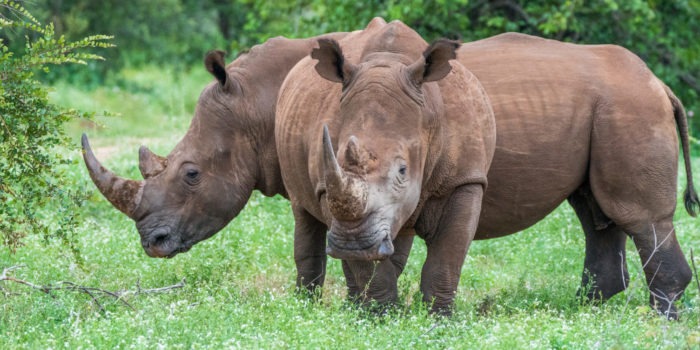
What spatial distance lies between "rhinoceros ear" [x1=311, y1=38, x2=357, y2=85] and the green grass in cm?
131

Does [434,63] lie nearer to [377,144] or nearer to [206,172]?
[377,144]

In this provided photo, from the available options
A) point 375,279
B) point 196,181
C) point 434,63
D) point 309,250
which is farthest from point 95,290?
point 434,63

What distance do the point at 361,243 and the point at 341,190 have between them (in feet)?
1.20

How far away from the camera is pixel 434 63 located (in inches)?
278

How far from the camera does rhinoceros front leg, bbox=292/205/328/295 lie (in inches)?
331

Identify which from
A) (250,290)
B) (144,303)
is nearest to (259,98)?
(250,290)

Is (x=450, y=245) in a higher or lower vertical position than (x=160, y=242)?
higher

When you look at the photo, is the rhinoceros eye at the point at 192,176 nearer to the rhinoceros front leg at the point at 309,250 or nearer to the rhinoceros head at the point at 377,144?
the rhinoceros front leg at the point at 309,250

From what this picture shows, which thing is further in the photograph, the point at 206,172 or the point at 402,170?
the point at 206,172

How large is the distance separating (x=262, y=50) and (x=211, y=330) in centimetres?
284

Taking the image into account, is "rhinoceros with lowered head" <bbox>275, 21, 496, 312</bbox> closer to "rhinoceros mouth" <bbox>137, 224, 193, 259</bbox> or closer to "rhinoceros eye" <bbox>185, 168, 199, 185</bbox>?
"rhinoceros eye" <bbox>185, 168, 199, 185</bbox>

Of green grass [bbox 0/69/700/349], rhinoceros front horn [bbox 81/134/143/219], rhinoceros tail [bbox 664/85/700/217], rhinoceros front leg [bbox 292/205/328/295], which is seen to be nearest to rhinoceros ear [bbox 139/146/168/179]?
rhinoceros front horn [bbox 81/134/143/219]

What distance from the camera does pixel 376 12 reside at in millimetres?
15336

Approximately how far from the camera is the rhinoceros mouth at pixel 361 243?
21.4ft
